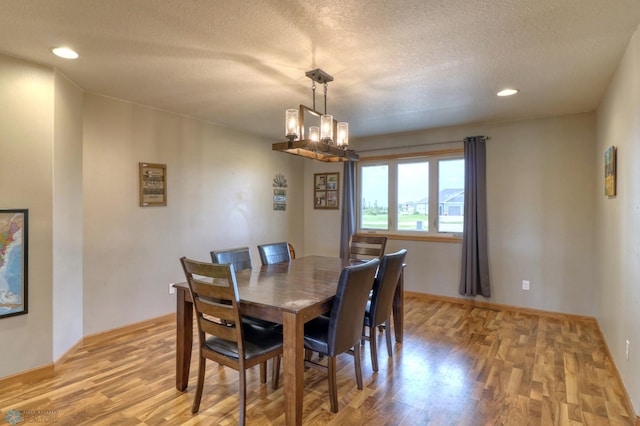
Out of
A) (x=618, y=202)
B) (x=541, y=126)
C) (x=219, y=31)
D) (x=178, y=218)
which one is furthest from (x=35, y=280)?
(x=541, y=126)

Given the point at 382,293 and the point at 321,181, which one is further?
the point at 321,181

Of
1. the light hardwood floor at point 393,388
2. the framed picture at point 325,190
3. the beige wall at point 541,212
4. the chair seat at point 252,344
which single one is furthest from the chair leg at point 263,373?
the framed picture at point 325,190

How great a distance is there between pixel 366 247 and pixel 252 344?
2015 millimetres

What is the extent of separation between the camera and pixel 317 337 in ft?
7.34

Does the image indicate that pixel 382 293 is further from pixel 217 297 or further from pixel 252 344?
pixel 217 297

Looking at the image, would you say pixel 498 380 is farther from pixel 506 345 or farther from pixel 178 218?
pixel 178 218

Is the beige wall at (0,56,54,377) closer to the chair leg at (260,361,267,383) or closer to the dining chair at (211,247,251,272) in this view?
the dining chair at (211,247,251,272)

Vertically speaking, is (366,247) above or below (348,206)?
below

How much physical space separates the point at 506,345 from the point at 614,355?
0.78 m

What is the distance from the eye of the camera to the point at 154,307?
3801 millimetres

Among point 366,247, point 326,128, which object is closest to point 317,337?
point 326,128

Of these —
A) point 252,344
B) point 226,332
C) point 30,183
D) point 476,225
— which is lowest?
point 252,344

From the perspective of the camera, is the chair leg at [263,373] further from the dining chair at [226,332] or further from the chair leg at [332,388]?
the chair leg at [332,388]

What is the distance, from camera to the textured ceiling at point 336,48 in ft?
6.11
